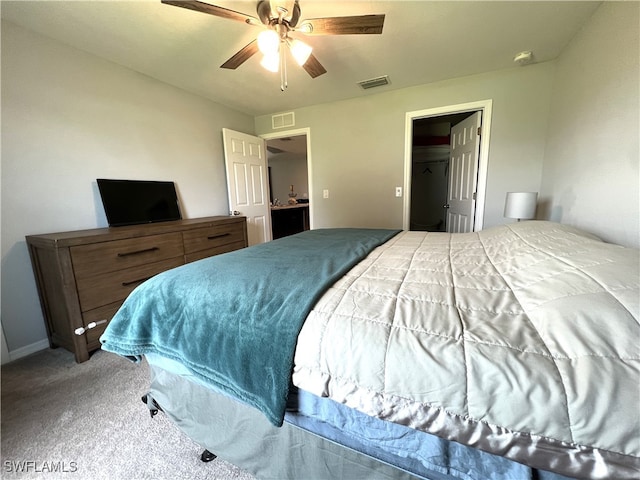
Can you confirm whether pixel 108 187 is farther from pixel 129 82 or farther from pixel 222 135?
pixel 222 135

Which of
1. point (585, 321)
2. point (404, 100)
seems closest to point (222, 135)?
point (404, 100)

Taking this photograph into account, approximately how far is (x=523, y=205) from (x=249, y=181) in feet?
10.9

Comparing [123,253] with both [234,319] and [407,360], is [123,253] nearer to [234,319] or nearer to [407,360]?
[234,319]

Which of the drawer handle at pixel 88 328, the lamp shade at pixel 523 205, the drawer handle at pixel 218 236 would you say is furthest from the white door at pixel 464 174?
the drawer handle at pixel 88 328

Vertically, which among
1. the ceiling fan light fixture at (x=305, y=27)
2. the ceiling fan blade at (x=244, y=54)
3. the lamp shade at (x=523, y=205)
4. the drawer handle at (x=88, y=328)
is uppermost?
the ceiling fan blade at (x=244, y=54)

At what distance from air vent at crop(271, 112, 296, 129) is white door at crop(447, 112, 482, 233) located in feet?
7.61

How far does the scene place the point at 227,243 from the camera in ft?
9.67

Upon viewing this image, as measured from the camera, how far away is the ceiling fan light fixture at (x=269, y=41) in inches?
62.7

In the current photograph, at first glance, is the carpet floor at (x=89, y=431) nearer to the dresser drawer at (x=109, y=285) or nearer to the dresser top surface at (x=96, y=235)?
the dresser drawer at (x=109, y=285)

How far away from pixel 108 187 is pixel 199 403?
2.21 m

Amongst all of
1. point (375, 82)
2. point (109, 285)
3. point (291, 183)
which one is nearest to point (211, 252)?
point (109, 285)

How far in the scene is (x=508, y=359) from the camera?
1.85ft

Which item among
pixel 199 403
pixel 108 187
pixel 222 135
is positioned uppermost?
pixel 222 135

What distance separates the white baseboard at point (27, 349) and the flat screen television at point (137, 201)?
107cm
